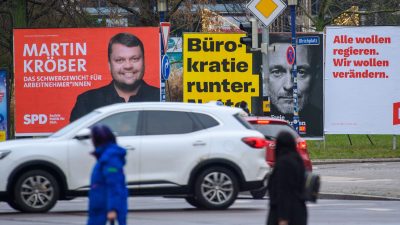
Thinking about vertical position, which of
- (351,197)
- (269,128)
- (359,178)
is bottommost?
(359,178)

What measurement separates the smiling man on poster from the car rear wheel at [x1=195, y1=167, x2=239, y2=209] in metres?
18.6

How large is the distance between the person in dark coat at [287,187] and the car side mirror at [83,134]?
612 cm

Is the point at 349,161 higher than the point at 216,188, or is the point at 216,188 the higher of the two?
the point at 216,188

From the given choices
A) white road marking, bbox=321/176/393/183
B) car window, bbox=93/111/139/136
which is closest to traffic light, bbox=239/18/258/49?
white road marking, bbox=321/176/393/183

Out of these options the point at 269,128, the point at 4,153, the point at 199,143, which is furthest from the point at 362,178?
the point at 4,153

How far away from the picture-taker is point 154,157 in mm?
16203

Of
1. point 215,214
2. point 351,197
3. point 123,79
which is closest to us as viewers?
point 215,214

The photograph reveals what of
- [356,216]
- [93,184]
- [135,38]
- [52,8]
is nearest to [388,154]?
[135,38]

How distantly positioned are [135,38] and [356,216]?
20046mm

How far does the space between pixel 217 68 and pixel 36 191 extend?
20197 mm

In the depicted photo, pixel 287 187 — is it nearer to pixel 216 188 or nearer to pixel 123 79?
pixel 216 188

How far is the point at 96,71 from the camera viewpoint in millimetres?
35281

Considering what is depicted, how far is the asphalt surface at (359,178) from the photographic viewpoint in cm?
2102

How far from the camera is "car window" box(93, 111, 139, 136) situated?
16344mm
